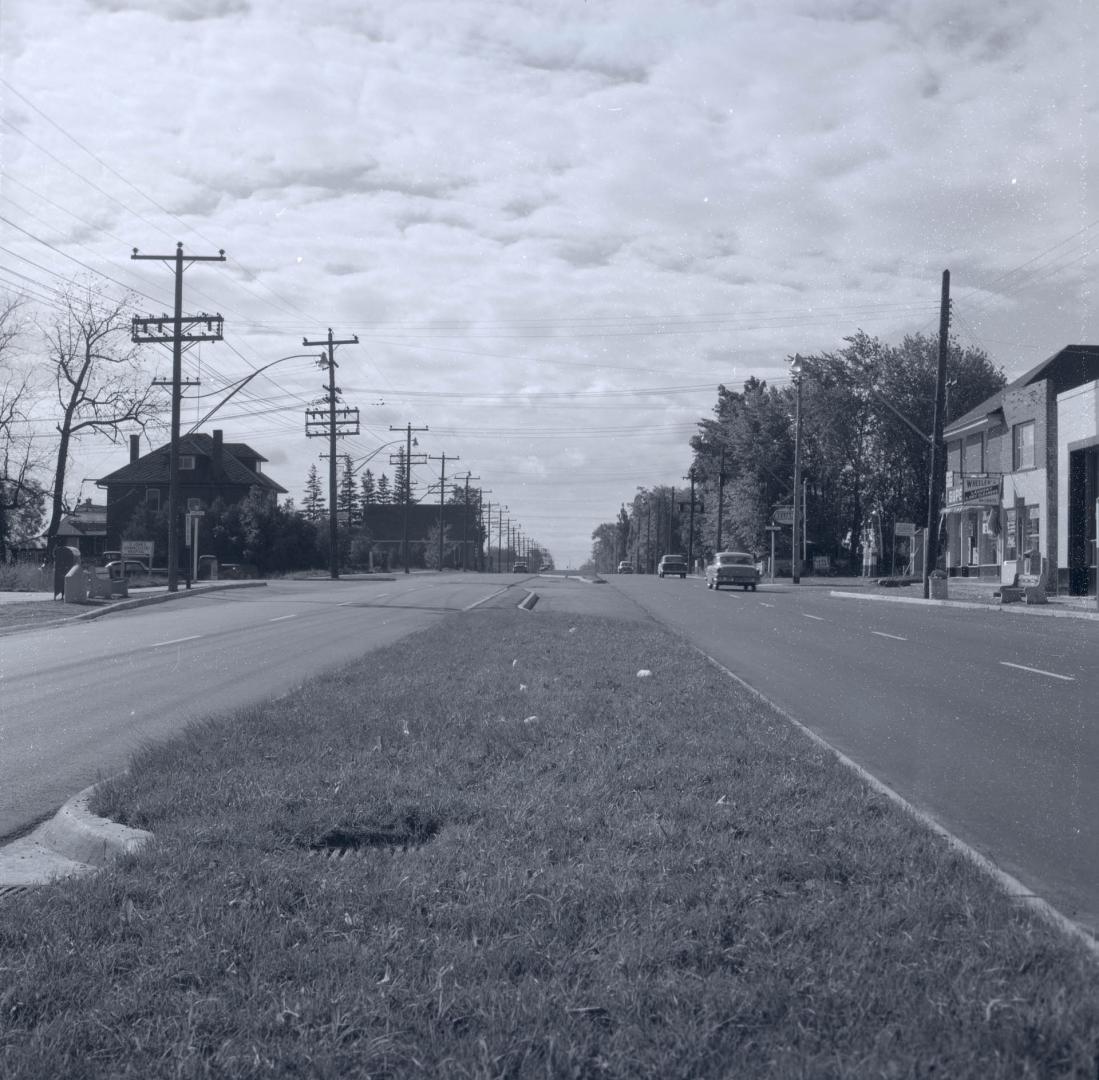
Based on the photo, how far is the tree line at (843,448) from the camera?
84312 mm

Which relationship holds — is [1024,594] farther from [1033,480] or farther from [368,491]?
[368,491]

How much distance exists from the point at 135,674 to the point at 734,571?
123ft

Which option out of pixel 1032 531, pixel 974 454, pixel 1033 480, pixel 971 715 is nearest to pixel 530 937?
pixel 971 715

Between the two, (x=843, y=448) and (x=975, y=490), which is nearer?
(x=975, y=490)

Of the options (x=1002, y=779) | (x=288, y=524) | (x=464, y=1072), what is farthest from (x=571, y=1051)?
(x=288, y=524)

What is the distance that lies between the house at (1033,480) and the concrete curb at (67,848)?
35904 millimetres

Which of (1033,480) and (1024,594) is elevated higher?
(1033,480)

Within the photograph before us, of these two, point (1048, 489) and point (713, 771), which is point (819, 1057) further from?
point (1048, 489)

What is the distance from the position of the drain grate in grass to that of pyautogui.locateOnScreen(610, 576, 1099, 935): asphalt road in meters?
2.88

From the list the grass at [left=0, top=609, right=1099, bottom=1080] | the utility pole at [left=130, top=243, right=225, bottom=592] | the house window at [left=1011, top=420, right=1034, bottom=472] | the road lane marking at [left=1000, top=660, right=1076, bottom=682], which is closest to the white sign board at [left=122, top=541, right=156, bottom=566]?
the utility pole at [left=130, top=243, right=225, bottom=592]

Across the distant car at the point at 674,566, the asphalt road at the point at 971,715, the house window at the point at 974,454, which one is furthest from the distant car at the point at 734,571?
the distant car at the point at 674,566

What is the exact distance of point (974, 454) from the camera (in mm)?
57375

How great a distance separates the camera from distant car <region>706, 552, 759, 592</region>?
5066 cm

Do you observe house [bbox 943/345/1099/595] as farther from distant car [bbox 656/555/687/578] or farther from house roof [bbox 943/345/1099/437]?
distant car [bbox 656/555/687/578]
